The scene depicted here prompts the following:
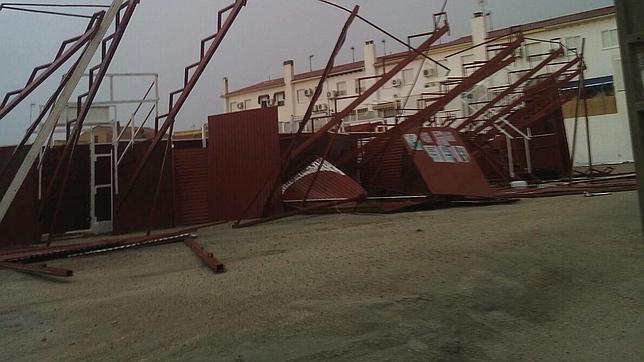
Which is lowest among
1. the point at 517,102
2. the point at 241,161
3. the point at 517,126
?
the point at 241,161

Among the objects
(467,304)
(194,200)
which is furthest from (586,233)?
(194,200)

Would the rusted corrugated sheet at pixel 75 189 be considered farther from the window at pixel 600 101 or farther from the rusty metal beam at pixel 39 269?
the window at pixel 600 101

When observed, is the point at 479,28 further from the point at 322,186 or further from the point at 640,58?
the point at 640,58

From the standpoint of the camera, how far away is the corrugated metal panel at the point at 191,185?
46.0 ft

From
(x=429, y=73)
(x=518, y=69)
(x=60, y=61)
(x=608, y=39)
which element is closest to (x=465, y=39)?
(x=429, y=73)

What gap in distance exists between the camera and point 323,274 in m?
5.55

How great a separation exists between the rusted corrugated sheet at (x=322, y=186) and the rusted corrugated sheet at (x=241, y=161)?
647 mm

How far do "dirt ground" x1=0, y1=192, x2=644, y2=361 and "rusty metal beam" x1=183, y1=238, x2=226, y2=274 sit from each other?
0.47 ft

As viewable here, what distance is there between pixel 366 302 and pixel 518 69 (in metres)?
28.7

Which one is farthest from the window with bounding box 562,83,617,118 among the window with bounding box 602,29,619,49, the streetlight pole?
the streetlight pole

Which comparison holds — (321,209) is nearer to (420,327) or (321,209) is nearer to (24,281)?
(24,281)

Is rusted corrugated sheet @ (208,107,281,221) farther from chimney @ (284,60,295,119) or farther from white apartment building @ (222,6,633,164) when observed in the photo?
chimney @ (284,60,295,119)

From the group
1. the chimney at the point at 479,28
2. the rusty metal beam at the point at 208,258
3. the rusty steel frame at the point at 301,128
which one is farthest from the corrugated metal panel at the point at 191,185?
the chimney at the point at 479,28

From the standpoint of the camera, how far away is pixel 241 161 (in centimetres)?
1395
